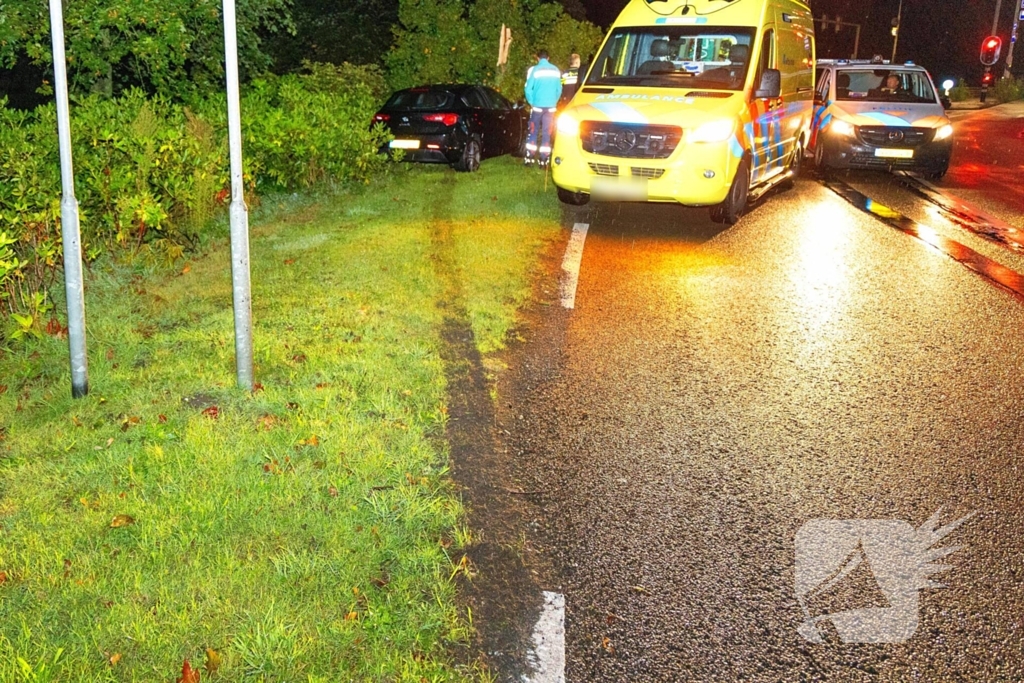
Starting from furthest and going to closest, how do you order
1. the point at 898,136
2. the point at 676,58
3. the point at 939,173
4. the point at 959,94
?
the point at 959,94, the point at 939,173, the point at 898,136, the point at 676,58

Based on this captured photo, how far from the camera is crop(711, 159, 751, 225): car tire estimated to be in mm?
11266

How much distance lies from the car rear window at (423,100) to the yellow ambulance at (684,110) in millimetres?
4415

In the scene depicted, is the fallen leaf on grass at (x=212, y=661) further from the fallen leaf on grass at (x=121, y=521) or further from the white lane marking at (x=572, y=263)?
the white lane marking at (x=572, y=263)

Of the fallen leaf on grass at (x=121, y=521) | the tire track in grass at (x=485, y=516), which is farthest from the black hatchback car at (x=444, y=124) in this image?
the fallen leaf on grass at (x=121, y=521)

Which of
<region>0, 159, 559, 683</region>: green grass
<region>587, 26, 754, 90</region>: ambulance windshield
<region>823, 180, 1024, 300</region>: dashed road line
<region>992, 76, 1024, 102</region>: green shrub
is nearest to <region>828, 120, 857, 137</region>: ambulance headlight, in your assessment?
<region>823, 180, 1024, 300</region>: dashed road line

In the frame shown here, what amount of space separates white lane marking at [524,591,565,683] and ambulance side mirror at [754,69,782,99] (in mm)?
8700

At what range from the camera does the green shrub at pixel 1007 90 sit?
155 feet

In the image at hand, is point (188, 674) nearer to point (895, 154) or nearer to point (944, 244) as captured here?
point (944, 244)


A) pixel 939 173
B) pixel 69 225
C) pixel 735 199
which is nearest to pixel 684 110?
pixel 735 199

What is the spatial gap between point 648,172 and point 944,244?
3238mm

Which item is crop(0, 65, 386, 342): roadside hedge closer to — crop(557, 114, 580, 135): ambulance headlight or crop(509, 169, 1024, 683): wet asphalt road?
crop(557, 114, 580, 135): ambulance headlight

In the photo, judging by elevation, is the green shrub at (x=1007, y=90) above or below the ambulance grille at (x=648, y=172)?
below

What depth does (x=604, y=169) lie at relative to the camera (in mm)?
11078

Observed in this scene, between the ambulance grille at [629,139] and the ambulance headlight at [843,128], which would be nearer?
the ambulance grille at [629,139]
